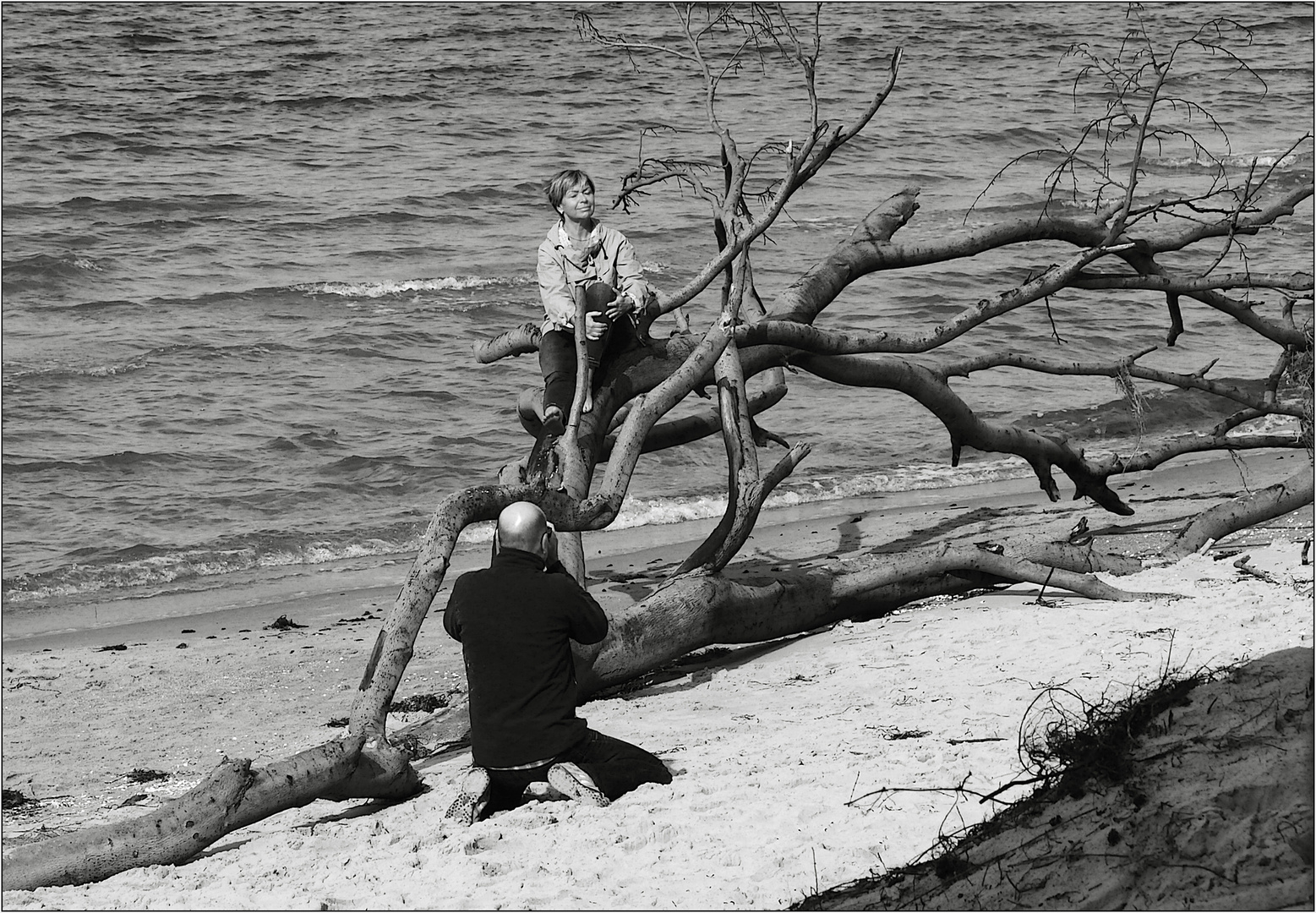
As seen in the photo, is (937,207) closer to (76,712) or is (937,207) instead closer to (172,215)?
(172,215)

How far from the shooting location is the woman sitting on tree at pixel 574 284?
23.2 feet

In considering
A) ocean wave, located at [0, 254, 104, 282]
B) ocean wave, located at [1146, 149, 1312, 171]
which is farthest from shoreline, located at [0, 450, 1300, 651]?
ocean wave, located at [1146, 149, 1312, 171]

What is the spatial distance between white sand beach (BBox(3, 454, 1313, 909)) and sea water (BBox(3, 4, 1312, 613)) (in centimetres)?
218

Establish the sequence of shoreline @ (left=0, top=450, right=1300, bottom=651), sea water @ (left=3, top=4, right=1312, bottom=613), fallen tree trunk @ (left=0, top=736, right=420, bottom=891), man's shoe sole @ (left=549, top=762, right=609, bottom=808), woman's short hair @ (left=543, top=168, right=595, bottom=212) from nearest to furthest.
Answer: fallen tree trunk @ (left=0, top=736, right=420, bottom=891) < man's shoe sole @ (left=549, top=762, right=609, bottom=808) < woman's short hair @ (left=543, top=168, right=595, bottom=212) < shoreline @ (left=0, top=450, right=1300, bottom=651) < sea water @ (left=3, top=4, right=1312, bottom=613)

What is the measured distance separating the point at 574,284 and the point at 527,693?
3042 mm

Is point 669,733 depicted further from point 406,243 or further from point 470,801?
point 406,243

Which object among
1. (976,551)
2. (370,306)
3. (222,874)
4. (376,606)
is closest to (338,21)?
(370,306)

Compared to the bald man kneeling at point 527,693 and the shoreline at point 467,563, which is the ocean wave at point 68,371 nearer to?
the shoreline at point 467,563

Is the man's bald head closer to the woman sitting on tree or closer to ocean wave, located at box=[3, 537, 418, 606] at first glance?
the woman sitting on tree

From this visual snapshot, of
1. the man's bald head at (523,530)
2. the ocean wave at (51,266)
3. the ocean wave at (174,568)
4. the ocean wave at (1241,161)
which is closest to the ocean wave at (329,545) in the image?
the ocean wave at (174,568)

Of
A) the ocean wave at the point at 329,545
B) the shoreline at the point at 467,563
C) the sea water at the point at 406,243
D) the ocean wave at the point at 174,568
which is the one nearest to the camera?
the shoreline at the point at 467,563

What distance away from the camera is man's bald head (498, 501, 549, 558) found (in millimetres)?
4863

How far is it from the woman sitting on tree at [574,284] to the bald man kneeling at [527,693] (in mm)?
2291

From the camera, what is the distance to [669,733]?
220 inches
